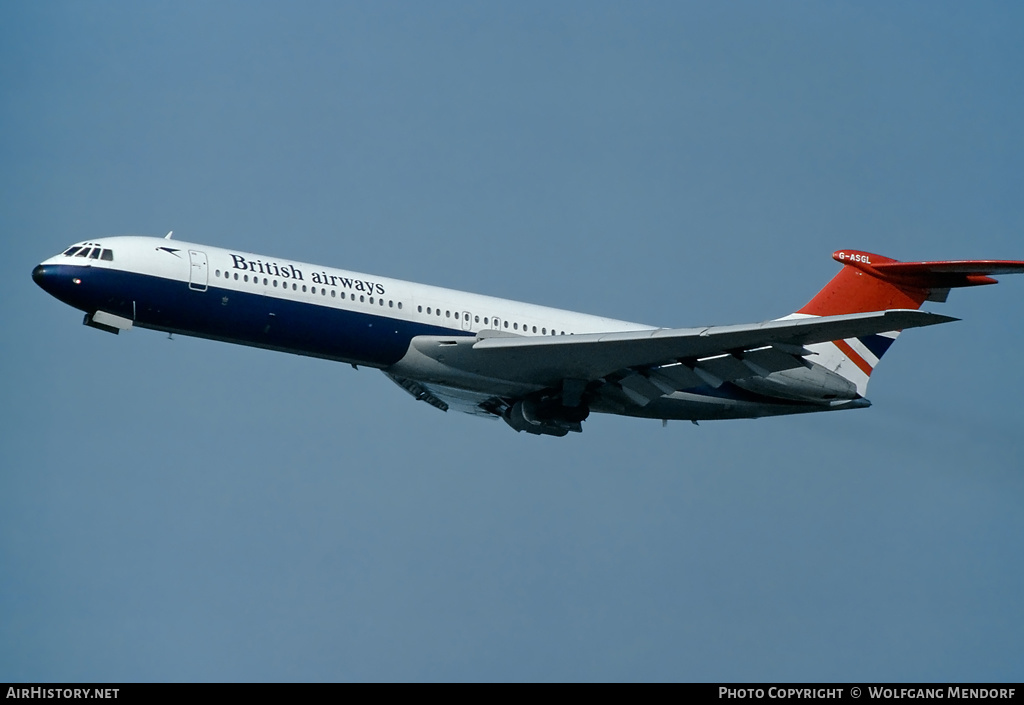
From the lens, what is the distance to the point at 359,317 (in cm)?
3419

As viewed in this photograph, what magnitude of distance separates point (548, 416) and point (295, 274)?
790cm

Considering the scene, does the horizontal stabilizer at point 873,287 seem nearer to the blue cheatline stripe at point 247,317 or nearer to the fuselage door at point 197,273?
the blue cheatline stripe at point 247,317

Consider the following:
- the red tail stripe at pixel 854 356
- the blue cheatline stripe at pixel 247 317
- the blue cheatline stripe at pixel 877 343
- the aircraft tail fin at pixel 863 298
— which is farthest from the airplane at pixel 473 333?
the blue cheatline stripe at pixel 877 343

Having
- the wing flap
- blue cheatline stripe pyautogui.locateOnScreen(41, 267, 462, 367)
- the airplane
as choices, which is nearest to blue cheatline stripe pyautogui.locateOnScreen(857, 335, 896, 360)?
the airplane

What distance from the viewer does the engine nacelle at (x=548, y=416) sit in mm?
36406

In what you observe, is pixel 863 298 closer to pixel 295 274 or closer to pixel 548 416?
pixel 548 416

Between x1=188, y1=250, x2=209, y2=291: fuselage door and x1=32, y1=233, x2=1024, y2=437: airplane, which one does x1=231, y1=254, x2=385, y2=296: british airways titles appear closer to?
x1=32, y1=233, x2=1024, y2=437: airplane

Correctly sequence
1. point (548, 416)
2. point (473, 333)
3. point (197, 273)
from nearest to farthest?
A: point (197, 273)
point (473, 333)
point (548, 416)

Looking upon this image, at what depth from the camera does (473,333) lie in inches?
1394

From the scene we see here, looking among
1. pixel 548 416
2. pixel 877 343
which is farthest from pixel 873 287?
pixel 548 416
